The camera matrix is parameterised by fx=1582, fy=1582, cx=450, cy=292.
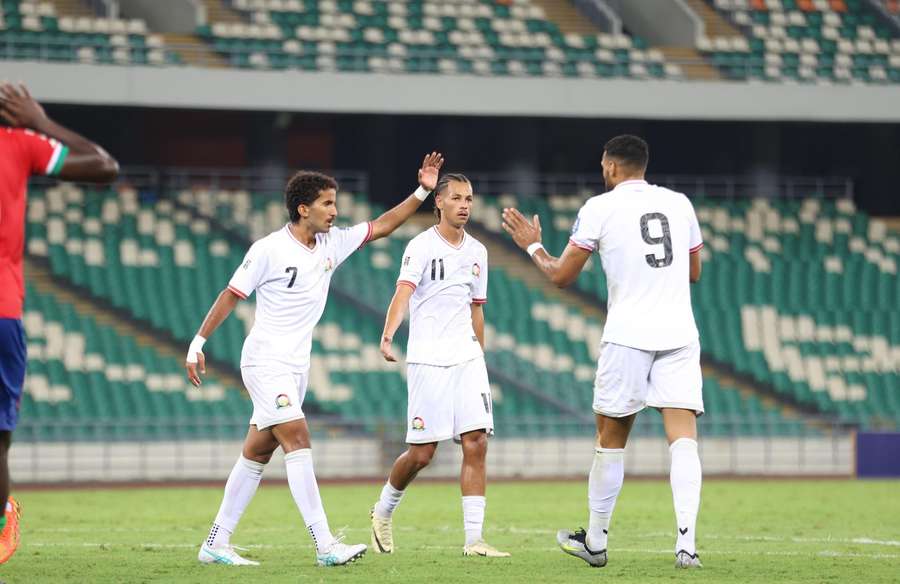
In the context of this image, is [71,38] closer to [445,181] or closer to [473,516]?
[445,181]

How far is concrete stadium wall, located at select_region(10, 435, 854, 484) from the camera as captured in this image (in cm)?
2155

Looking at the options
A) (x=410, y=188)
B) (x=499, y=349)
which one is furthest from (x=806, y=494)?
(x=410, y=188)

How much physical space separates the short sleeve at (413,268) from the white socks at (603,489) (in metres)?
1.76

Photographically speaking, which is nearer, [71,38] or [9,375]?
[9,375]

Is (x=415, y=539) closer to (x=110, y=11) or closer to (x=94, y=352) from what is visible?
(x=94, y=352)

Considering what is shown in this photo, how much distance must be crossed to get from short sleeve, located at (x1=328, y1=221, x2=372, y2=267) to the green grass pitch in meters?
1.97

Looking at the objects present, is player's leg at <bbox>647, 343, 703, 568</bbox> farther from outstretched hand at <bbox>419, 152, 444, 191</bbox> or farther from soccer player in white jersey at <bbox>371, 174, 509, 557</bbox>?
outstretched hand at <bbox>419, 152, 444, 191</bbox>

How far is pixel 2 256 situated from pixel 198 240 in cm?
1894

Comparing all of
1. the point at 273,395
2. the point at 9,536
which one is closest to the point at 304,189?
the point at 273,395

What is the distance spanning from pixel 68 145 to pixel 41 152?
0.21 metres

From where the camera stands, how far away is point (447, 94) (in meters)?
26.3

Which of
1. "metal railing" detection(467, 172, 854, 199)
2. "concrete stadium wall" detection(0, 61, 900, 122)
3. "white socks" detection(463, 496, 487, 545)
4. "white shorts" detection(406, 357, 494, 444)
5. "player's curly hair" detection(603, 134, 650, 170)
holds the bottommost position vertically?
"white socks" detection(463, 496, 487, 545)

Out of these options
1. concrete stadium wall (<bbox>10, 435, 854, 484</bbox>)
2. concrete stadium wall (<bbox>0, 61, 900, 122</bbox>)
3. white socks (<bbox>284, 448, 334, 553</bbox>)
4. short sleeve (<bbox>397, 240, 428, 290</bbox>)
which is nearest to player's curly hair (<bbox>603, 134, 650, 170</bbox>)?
short sleeve (<bbox>397, 240, 428, 290</bbox>)

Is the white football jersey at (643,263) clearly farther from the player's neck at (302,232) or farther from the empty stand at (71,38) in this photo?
the empty stand at (71,38)
